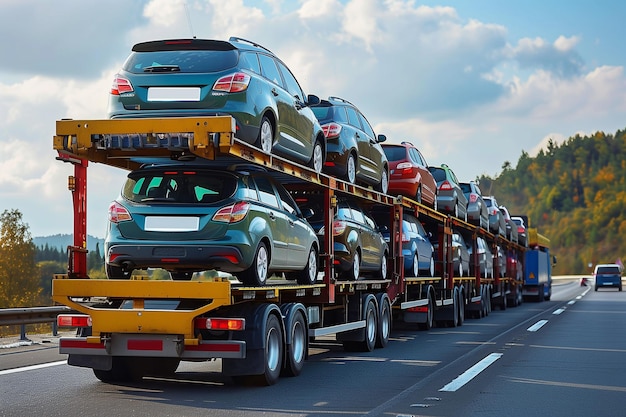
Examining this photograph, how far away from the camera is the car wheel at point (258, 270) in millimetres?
10375

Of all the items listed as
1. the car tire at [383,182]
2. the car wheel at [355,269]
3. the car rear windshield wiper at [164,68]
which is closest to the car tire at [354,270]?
the car wheel at [355,269]

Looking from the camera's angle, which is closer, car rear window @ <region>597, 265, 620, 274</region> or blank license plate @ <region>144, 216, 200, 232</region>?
blank license plate @ <region>144, 216, 200, 232</region>

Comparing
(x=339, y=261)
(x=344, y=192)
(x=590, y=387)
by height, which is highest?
(x=344, y=192)

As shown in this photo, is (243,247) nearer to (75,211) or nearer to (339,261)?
(75,211)

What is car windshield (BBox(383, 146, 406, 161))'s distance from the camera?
66.5 feet

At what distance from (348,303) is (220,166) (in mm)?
4761

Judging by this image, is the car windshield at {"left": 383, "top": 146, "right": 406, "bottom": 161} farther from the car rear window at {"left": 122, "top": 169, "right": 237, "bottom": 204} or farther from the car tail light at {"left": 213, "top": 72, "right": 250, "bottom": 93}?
the car rear window at {"left": 122, "top": 169, "right": 237, "bottom": 204}

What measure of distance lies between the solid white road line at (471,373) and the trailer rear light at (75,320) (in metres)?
3.61

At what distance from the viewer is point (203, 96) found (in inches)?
415

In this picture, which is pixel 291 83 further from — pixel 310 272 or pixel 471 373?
pixel 471 373

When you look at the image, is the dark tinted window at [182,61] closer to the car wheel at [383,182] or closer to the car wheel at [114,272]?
the car wheel at [114,272]

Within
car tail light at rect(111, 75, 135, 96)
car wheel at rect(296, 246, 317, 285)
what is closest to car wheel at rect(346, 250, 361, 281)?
car wheel at rect(296, 246, 317, 285)

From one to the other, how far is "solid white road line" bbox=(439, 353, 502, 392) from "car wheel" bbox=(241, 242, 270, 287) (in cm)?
217

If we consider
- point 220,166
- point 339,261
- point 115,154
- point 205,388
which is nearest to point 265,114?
point 220,166
